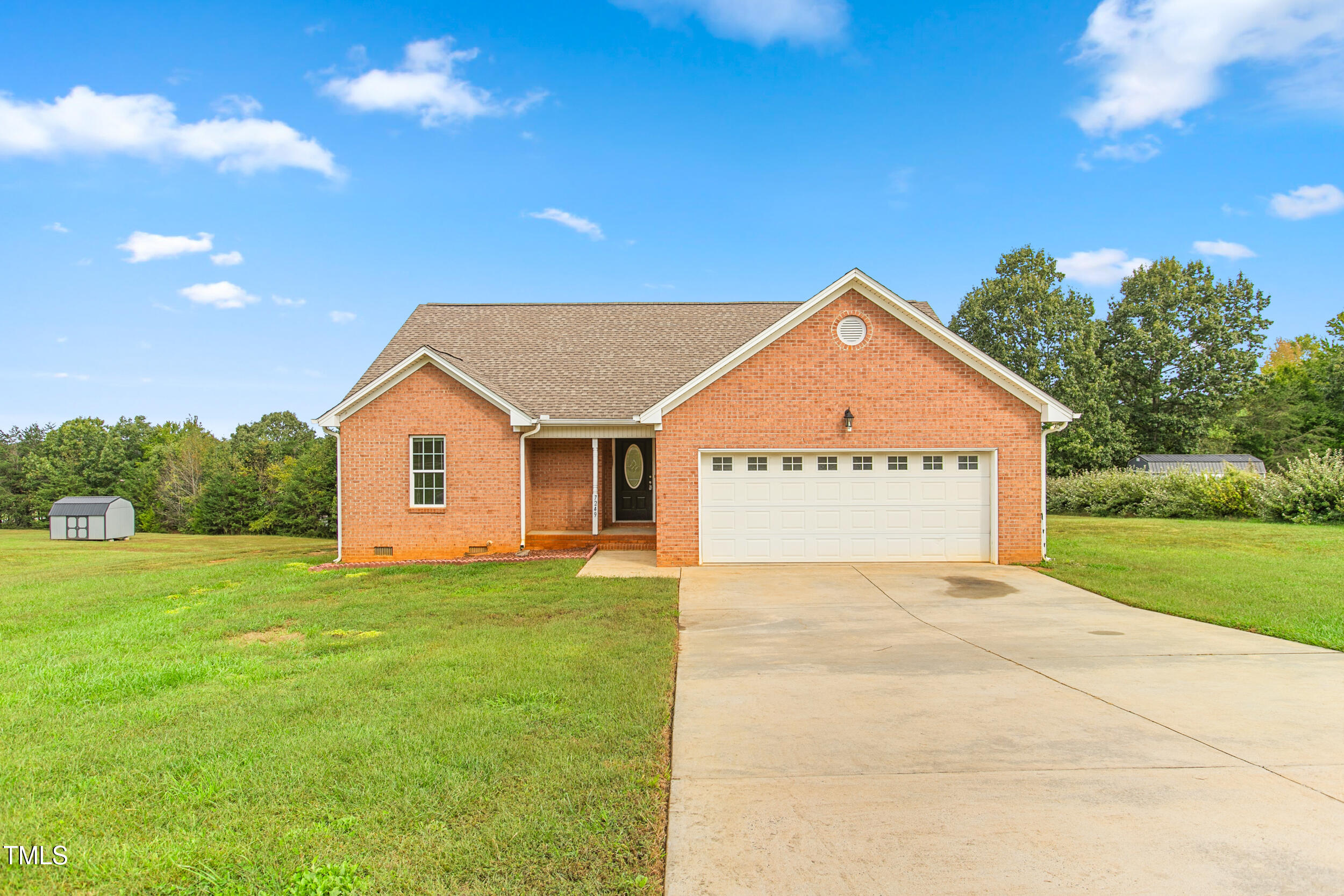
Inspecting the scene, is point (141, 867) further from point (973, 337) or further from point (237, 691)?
point (973, 337)

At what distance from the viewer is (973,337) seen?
4372cm

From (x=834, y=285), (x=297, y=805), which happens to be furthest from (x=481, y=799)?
(x=834, y=285)

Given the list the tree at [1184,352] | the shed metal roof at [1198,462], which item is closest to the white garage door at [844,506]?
the shed metal roof at [1198,462]

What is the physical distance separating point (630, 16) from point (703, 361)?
851cm

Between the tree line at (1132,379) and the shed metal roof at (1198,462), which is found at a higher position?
the tree line at (1132,379)

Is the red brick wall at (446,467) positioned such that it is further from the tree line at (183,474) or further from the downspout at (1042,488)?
the tree line at (183,474)

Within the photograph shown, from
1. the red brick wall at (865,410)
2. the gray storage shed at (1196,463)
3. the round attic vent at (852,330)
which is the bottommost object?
the gray storage shed at (1196,463)

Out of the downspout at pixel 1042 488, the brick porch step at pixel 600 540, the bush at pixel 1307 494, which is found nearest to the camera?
the downspout at pixel 1042 488

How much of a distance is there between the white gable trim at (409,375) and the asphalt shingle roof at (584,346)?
0.91 ft

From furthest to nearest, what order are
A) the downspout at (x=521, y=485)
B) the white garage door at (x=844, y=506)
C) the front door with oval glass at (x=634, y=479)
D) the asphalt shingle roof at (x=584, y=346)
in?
the front door with oval glass at (x=634, y=479), the asphalt shingle roof at (x=584, y=346), the downspout at (x=521, y=485), the white garage door at (x=844, y=506)

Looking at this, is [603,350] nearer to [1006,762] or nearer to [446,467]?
[446,467]

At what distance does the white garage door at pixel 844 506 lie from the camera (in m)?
14.2

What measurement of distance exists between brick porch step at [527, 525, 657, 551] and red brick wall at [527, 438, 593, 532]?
1.89 feet

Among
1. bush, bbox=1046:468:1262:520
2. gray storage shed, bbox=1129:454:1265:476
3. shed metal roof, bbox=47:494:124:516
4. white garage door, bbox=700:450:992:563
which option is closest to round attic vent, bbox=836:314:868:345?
white garage door, bbox=700:450:992:563
